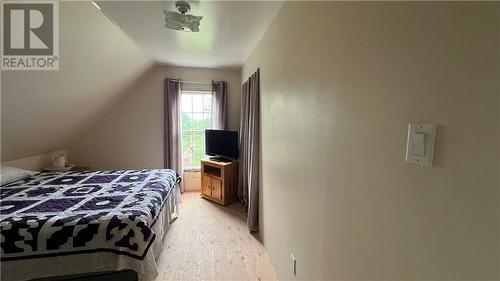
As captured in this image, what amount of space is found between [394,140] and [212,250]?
227cm

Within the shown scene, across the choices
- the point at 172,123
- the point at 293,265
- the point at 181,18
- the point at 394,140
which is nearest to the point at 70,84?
the point at 181,18

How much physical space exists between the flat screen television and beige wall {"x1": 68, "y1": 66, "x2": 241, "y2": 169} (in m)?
0.95

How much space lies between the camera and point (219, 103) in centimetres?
423

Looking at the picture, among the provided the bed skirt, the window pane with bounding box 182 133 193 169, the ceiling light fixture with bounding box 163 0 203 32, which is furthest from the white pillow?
the ceiling light fixture with bounding box 163 0 203 32

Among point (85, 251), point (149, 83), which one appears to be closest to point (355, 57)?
point (85, 251)

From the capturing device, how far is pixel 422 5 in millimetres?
640

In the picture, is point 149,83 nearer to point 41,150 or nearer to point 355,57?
point 41,150

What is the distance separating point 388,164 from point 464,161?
0.24 m

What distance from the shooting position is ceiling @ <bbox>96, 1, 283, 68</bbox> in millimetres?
1872

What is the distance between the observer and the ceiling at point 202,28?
1.87m

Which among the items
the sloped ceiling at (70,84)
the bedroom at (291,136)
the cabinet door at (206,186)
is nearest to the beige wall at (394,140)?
the bedroom at (291,136)

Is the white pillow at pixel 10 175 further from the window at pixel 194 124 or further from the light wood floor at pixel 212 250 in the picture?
the window at pixel 194 124

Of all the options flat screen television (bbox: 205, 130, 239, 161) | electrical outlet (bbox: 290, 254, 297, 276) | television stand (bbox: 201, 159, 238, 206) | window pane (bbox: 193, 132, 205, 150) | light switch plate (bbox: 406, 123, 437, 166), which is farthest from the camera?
window pane (bbox: 193, 132, 205, 150)

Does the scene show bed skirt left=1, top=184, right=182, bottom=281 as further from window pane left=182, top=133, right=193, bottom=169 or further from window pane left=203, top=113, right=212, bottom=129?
window pane left=203, top=113, right=212, bottom=129
